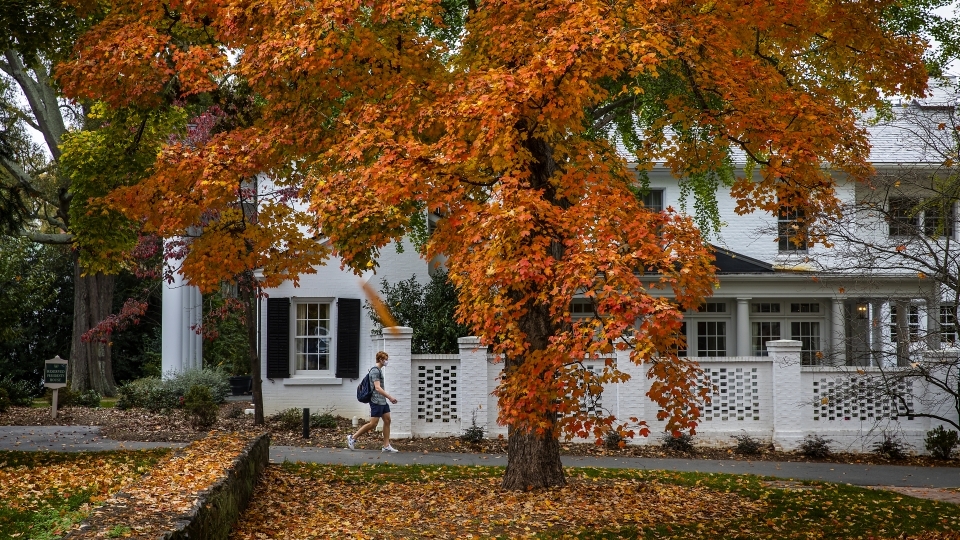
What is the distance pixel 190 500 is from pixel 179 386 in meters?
14.9

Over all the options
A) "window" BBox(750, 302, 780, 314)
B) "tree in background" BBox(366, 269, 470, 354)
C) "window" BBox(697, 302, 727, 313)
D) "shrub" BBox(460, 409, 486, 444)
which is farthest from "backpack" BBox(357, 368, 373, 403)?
"window" BBox(750, 302, 780, 314)

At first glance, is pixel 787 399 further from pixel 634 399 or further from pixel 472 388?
pixel 472 388

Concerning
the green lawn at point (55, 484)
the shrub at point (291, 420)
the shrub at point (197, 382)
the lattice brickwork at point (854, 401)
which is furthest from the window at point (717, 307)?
the green lawn at point (55, 484)

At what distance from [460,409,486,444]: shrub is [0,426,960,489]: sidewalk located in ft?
3.54

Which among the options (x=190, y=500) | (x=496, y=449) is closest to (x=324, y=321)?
(x=496, y=449)

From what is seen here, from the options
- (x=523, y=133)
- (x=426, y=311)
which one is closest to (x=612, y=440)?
(x=426, y=311)

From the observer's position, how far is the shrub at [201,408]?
17.4m

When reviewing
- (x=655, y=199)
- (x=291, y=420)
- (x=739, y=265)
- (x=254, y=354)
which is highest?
(x=655, y=199)

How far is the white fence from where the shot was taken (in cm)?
1662

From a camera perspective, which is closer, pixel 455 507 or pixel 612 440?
pixel 455 507

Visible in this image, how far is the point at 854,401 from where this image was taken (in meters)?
16.6

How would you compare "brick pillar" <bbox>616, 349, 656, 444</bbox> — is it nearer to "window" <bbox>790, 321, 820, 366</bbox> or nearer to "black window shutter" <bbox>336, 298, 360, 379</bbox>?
"black window shutter" <bbox>336, 298, 360, 379</bbox>

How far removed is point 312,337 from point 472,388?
4.52 meters

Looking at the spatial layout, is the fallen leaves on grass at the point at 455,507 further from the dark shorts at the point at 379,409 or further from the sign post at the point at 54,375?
the sign post at the point at 54,375
